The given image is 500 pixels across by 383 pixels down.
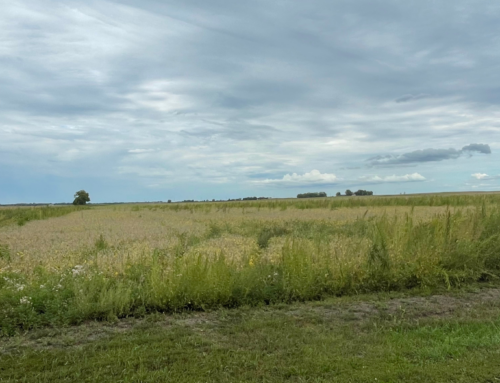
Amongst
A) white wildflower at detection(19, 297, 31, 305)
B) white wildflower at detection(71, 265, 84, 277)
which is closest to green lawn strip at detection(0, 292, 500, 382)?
white wildflower at detection(19, 297, 31, 305)

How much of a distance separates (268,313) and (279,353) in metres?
1.67

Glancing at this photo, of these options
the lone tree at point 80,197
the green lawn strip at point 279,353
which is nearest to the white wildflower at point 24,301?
the green lawn strip at point 279,353

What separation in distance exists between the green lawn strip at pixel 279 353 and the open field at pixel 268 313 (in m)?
0.02

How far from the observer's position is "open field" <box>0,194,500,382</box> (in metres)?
4.18

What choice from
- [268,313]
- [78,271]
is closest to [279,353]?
[268,313]

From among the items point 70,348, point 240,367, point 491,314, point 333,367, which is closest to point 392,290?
point 491,314

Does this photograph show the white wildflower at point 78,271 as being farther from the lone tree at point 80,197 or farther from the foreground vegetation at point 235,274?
the lone tree at point 80,197

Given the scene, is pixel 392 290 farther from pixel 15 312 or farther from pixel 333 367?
pixel 15 312

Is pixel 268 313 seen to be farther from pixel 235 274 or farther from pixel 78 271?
pixel 78 271

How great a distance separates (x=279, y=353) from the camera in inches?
178

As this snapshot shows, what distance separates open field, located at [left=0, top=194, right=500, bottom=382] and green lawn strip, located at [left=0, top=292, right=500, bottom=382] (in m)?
0.02

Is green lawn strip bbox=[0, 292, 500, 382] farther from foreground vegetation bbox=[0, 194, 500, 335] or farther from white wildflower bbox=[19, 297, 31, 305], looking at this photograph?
white wildflower bbox=[19, 297, 31, 305]

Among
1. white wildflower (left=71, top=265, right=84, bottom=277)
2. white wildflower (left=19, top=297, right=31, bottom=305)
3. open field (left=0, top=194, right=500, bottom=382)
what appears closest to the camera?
open field (left=0, top=194, right=500, bottom=382)

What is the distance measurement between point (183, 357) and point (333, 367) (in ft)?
5.46
